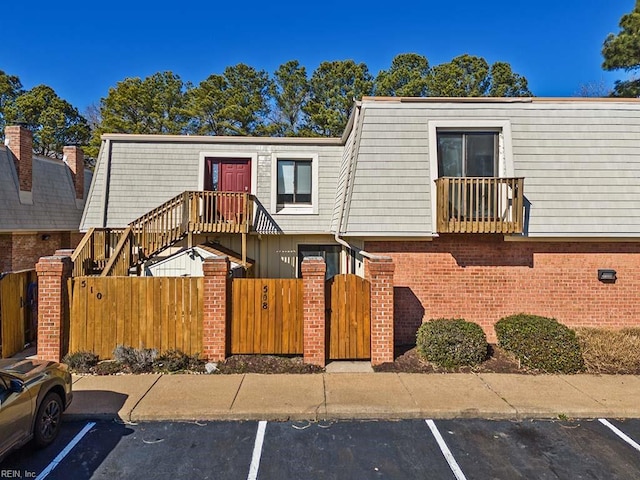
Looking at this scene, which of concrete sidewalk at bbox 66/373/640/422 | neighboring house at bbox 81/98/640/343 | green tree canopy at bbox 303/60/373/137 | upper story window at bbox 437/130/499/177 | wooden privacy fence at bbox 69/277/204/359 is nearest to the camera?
concrete sidewalk at bbox 66/373/640/422

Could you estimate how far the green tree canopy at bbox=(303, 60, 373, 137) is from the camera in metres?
26.4

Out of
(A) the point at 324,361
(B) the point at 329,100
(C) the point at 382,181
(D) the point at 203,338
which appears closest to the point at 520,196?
(C) the point at 382,181

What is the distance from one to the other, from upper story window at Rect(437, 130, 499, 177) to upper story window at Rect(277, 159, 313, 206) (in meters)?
4.99

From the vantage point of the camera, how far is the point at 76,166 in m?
18.8

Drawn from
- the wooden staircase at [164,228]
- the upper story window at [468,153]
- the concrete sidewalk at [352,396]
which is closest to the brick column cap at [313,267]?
the concrete sidewalk at [352,396]

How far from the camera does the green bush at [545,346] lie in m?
7.14

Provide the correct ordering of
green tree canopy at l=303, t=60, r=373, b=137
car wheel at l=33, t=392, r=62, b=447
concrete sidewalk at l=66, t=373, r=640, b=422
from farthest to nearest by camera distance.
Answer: green tree canopy at l=303, t=60, r=373, b=137 → concrete sidewalk at l=66, t=373, r=640, b=422 → car wheel at l=33, t=392, r=62, b=447

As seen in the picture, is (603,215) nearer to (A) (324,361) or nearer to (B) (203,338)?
(A) (324,361)

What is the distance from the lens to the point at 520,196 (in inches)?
319

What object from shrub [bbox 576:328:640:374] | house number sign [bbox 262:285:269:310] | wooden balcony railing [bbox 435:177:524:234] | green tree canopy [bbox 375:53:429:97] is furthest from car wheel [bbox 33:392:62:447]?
green tree canopy [bbox 375:53:429:97]

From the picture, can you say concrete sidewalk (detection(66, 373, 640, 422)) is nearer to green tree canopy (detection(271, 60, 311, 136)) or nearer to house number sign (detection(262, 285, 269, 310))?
house number sign (detection(262, 285, 269, 310))

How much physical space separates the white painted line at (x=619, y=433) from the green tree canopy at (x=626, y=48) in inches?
747

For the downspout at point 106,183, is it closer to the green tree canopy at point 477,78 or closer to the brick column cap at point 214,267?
the brick column cap at point 214,267

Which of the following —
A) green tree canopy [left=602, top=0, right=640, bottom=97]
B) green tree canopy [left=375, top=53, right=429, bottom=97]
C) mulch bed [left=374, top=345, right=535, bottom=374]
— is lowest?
mulch bed [left=374, top=345, right=535, bottom=374]
